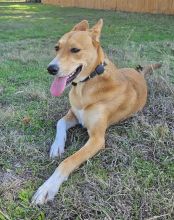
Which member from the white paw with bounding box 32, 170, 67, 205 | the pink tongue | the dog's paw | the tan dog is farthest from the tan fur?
the dog's paw

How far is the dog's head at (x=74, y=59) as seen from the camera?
3.82 metres

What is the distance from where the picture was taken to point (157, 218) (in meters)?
2.99

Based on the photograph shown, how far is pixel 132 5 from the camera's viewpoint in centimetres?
1884

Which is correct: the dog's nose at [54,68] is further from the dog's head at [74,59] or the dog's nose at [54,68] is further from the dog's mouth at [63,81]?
the dog's mouth at [63,81]

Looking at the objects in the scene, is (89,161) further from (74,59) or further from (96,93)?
(74,59)

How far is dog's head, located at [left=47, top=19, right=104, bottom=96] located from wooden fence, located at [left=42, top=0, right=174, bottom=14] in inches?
552

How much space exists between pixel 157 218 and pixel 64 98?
97.0 inches

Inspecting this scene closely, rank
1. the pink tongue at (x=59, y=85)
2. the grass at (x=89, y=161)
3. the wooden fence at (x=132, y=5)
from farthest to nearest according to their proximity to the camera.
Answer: the wooden fence at (x=132, y=5) < the pink tongue at (x=59, y=85) < the grass at (x=89, y=161)

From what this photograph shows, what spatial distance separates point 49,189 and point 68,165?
29cm

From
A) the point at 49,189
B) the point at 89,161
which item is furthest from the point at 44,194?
the point at 89,161

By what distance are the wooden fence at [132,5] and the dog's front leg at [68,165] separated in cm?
1446

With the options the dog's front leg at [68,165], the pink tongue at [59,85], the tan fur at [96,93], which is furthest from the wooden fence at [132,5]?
the dog's front leg at [68,165]

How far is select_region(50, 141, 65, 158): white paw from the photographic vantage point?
378 centimetres

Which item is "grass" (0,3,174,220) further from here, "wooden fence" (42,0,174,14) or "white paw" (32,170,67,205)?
"wooden fence" (42,0,174,14)
